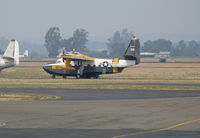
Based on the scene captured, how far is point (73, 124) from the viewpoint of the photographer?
26594 mm

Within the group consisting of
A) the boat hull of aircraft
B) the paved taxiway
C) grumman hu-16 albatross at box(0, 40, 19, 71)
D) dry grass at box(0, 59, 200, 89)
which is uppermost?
grumman hu-16 albatross at box(0, 40, 19, 71)

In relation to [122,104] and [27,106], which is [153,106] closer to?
[122,104]

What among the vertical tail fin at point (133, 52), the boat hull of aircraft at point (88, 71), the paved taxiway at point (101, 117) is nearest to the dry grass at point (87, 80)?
the boat hull of aircraft at point (88, 71)

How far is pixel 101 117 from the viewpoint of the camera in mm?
29531

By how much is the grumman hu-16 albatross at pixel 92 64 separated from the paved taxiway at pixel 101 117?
32728 millimetres

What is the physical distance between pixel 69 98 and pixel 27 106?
23.2 feet

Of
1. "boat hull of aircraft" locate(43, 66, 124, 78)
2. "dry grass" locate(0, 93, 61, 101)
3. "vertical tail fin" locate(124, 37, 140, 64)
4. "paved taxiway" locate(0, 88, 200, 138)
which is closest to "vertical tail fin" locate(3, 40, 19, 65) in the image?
"boat hull of aircraft" locate(43, 66, 124, 78)

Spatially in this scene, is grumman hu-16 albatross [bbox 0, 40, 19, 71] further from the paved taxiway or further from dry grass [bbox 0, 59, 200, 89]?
the paved taxiway

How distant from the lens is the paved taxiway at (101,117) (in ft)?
77.9

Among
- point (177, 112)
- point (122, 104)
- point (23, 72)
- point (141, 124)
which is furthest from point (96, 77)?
point (141, 124)

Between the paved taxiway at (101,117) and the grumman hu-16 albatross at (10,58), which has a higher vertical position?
the grumman hu-16 albatross at (10,58)

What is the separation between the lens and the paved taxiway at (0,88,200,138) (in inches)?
935

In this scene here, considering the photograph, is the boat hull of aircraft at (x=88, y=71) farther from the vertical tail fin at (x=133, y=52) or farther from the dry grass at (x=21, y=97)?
the dry grass at (x=21, y=97)

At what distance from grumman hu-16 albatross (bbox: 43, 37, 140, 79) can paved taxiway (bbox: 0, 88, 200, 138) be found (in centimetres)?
3273
